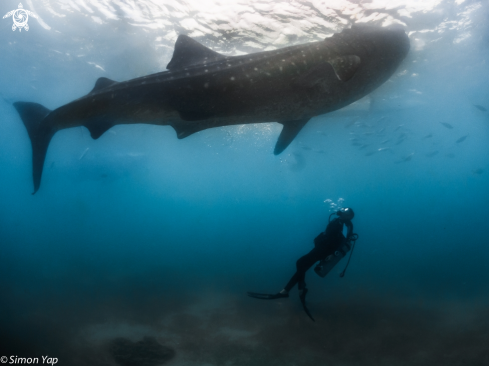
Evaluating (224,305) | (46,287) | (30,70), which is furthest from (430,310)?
(46,287)

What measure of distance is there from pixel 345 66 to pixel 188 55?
8.22 ft

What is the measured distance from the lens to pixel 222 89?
4.11m

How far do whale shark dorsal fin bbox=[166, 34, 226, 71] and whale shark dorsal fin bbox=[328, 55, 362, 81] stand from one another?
179 centimetres

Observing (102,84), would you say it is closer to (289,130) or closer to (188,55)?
(188,55)

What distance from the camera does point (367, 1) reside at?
9.08 metres

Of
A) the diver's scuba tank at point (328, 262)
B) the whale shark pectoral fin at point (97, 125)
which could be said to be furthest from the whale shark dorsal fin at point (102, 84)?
the diver's scuba tank at point (328, 262)

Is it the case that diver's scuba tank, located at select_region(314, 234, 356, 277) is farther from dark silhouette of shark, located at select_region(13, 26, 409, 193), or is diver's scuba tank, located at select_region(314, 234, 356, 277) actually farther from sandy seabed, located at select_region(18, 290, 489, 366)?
dark silhouette of shark, located at select_region(13, 26, 409, 193)

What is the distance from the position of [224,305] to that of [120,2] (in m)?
14.6

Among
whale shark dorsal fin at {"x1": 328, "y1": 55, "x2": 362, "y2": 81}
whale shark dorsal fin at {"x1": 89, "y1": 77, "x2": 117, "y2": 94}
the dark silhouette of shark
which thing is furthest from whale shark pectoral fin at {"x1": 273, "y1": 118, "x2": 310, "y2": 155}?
whale shark dorsal fin at {"x1": 89, "y1": 77, "x2": 117, "y2": 94}

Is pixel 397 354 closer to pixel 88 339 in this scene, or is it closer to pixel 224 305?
pixel 224 305

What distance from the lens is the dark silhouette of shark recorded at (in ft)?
13.2

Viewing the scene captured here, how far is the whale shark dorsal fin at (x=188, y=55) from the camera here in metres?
4.39

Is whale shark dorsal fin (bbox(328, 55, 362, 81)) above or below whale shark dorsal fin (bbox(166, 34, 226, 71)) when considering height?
below

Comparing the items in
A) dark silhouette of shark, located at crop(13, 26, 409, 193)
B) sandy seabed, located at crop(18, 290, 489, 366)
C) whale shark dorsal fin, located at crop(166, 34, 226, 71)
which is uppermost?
whale shark dorsal fin, located at crop(166, 34, 226, 71)
